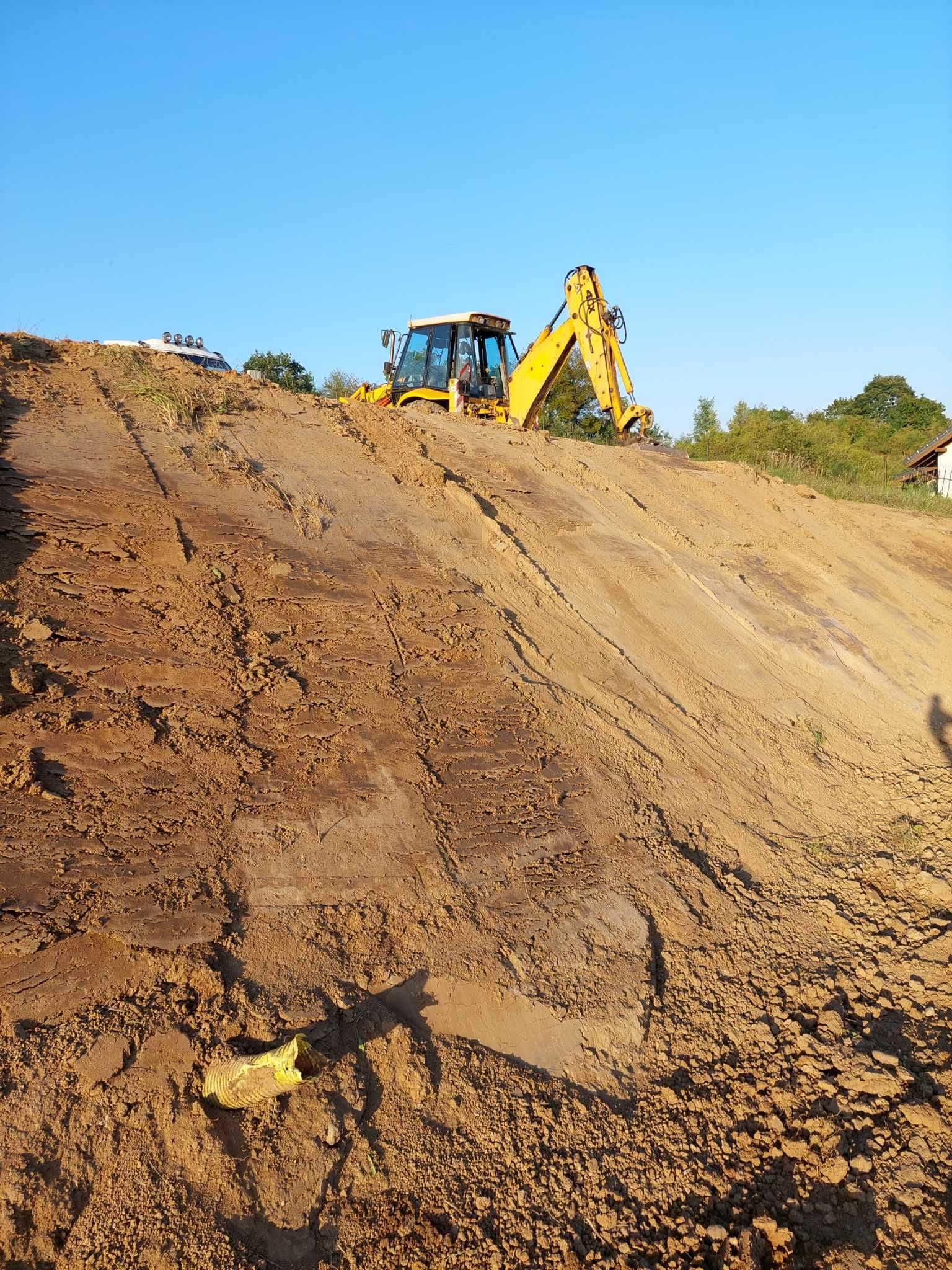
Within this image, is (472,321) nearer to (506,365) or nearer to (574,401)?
(506,365)

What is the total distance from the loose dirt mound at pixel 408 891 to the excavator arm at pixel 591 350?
5.39 m

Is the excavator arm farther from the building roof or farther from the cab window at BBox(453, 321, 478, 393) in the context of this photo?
the building roof

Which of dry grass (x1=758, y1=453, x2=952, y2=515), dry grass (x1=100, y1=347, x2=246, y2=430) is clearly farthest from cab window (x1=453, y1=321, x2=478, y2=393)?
dry grass (x1=100, y1=347, x2=246, y2=430)

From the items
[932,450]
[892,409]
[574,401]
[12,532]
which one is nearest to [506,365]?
[12,532]

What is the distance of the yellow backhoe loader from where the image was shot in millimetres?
11664

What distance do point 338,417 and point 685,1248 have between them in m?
6.92

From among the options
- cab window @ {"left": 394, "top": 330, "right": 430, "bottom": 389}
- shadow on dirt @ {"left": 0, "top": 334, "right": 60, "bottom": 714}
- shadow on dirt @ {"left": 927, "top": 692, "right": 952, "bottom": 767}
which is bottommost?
shadow on dirt @ {"left": 927, "top": 692, "right": 952, "bottom": 767}

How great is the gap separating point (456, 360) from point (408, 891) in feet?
34.2

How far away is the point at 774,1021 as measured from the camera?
3.93m

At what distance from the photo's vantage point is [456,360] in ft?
41.4

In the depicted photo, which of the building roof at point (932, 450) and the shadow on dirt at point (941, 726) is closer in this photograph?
the shadow on dirt at point (941, 726)

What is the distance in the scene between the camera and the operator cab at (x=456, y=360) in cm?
1254

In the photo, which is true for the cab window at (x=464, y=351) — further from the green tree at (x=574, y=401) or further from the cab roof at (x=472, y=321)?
the green tree at (x=574, y=401)

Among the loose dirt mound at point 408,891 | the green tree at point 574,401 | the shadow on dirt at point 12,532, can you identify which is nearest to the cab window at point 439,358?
the loose dirt mound at point 408,891
